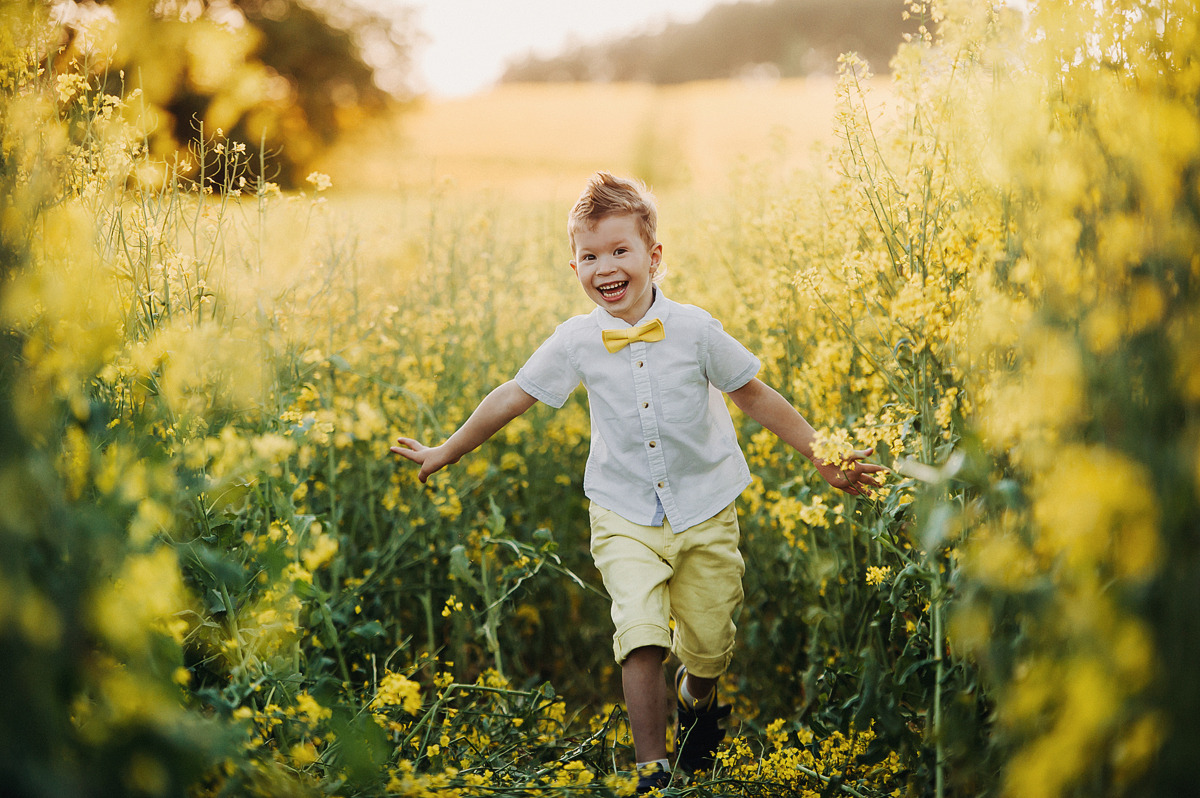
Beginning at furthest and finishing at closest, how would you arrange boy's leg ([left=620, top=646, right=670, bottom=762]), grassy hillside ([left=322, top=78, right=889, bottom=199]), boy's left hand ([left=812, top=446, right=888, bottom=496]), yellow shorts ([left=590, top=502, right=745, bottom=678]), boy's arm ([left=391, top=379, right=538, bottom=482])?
grassy hillside ([left=322, top=78, right=889, bottom=199])
boy's arm ([left=391, top=379, right=538, bottom=482])
yellow shorts ([left=590, top=502, right=745, bottom=678])
boy's leg ([left=620, top=646, right=670, bottom=762])
boy's left hand ([left=812, top=446, right=888, bottom=496])

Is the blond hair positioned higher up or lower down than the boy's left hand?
higher up

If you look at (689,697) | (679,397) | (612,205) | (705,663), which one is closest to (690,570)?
(705,663)

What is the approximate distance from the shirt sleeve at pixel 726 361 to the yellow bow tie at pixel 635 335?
0.14 m

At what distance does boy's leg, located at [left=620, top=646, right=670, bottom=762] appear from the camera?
2068 mm

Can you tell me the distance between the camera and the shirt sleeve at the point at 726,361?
2332 mm

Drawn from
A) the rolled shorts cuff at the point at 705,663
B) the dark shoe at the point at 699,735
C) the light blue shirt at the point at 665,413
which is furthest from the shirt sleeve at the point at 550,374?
the dark shoe at the point at 699,735

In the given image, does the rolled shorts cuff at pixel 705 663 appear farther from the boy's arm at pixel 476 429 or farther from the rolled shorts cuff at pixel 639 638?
the boy's arm at pixel 476 429

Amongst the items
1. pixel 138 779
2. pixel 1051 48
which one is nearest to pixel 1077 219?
pixel 1051 48

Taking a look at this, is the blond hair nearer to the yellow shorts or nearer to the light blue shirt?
the light blue shirt

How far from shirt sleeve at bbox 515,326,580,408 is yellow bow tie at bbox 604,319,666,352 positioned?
156mm

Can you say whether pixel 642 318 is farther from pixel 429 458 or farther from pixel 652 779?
pixel 652 779

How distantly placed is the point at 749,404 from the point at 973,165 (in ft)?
2.93

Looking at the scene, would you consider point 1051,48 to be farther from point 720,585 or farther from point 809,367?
point 720,585

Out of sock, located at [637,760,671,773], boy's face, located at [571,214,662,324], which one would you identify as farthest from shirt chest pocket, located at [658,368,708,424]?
sock, located at [637,760,671,773]
